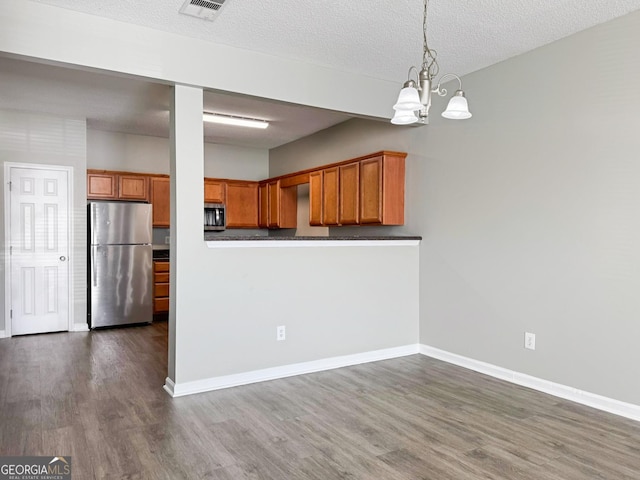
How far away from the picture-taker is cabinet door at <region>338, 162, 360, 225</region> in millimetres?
5125

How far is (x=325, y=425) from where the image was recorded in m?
2.92

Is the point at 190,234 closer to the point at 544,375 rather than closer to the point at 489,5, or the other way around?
the point at 489,5

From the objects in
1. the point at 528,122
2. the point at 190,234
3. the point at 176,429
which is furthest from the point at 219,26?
the point at 176,429

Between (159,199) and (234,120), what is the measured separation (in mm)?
1814

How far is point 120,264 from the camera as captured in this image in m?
6.02

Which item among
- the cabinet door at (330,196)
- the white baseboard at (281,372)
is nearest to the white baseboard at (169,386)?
the white baseboard at (281,372)

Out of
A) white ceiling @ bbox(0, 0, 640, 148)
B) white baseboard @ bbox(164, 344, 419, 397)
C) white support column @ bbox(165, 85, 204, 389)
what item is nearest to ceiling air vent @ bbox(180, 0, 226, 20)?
white ceiling @ bbox(0, 0, 640, 148)

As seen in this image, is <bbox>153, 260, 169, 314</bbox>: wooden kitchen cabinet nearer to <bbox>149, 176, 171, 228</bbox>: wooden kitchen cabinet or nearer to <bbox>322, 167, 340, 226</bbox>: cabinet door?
<bbox>149, 176, 171, 228</bbox>: wooden kitchen cabinet

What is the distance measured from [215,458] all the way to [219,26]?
9.15 feet

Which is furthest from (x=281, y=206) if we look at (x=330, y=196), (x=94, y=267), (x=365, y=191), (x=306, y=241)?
(x=306, y=241)

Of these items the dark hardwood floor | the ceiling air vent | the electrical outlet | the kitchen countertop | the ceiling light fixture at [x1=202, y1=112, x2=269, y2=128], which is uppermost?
the ceiling air vent

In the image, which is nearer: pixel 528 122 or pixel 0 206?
pixel 528 122

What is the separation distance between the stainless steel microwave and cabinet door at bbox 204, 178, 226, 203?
0.32ft

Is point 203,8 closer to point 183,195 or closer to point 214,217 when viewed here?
point 183,195
